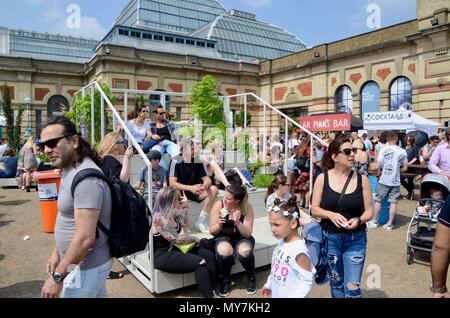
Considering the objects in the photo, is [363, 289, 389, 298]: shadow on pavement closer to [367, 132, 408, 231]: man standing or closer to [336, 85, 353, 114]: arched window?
[367, 132, 408, 231]: man standing

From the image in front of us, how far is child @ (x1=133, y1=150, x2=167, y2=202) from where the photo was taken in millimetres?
5336

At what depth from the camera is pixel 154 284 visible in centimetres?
398

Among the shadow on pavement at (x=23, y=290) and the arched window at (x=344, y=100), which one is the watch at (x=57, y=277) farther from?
the arched window at (x=344, y=100)

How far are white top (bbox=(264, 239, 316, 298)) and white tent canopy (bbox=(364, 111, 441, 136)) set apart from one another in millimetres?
13117

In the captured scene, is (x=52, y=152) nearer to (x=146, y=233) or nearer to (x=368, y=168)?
(x=146, y=233)

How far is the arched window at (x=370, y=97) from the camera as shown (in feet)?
72.4

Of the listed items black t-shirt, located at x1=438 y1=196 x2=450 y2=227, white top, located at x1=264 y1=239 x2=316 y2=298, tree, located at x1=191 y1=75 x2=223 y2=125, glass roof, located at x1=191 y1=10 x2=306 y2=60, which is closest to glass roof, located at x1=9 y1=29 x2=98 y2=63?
glass roof, located at x1=191 y1=10 x2=306 y2=60

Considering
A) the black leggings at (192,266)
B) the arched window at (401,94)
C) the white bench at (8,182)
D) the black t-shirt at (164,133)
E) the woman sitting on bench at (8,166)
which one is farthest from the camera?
the arched window at (401,94)

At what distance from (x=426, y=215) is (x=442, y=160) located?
1.57 m

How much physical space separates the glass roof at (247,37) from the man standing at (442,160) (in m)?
30.3

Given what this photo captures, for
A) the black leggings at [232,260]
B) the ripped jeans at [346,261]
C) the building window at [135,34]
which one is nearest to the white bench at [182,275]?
the black leggings at [232,260]

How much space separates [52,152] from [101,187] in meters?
0.43

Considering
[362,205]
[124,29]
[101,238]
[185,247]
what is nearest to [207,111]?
[185,247]
